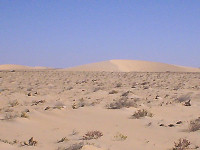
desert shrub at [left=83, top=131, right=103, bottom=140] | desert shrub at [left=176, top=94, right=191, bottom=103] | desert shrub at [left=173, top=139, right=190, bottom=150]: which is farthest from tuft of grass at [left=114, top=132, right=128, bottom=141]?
desert shrub at [left=176, top=94, right=191, bottom=103]

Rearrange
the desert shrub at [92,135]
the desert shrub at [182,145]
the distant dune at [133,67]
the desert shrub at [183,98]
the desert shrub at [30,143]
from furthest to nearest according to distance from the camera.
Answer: the distant dune at [133,67], the desert shrub at [183,98], the desert shrub at [92,135], the desert shrub at [30,143], the desert shrub at [182,145]

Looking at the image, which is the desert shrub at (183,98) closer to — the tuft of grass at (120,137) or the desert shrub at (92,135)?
the tuft of grass at (120,137)

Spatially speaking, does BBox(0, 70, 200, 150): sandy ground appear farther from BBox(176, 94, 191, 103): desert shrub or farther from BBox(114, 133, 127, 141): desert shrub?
BBox(176, 94, 191, 103): desert shrub

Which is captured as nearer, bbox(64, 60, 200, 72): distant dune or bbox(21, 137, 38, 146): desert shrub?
bbox(21, 137, 38, 146): desert shrub

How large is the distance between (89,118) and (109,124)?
4.09 feet

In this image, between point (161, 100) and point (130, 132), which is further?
point (161, 100)

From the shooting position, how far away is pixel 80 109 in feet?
39.0

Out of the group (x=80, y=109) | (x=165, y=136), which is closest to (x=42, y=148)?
(x=165, y=136)

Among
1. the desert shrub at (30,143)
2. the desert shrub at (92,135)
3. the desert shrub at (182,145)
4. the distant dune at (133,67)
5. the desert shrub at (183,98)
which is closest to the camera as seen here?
the desert shrub at (182,145)

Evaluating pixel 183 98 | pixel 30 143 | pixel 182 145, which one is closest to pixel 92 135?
pixel 30 143

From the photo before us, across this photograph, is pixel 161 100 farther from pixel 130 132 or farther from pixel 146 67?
pixel 146 67

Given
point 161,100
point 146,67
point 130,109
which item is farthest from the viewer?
point 146,67

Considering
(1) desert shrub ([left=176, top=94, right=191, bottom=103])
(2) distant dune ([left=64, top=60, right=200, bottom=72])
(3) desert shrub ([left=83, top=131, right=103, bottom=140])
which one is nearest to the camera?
(3) desert shrub ([left=83, top=131, right=103, bottom=140])

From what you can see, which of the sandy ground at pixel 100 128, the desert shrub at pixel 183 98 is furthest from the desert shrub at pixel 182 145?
the desert shrub at pixel 183 98
